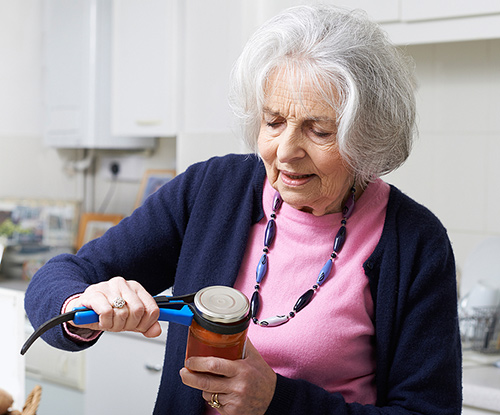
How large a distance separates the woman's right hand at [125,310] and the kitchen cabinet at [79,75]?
204 cm

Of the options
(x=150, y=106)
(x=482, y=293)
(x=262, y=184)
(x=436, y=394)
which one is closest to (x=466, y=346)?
Answer: (x=482, y=293)

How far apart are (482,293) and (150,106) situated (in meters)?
1.49

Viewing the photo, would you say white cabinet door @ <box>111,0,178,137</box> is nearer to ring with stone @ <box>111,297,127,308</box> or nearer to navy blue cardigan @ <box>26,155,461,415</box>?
navy blue cardigan @ <box>26,155,461,415</box>

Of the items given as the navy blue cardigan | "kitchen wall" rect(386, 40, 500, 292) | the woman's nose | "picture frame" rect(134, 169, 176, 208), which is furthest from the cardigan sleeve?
"picture frame" rect(134, 169, 176, 208)

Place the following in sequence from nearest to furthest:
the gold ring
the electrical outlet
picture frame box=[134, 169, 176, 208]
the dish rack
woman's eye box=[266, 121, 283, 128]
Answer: the gold ring
woman's eye box=[266, 121, 283, 128]
the dish rack
picture frame box=[134, 169, 176, 208]
the electrical outlet

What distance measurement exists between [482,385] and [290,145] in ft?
3.17

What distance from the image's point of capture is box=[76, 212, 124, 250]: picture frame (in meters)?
2.89

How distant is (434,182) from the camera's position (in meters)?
2.30

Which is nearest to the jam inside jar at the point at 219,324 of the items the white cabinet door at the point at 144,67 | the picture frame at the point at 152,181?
the white cabinet door at the point at 144,67

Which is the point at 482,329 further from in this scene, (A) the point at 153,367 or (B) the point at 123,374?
(B) the point at 123,374

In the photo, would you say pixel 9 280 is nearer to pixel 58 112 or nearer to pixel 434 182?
pixel 58 112

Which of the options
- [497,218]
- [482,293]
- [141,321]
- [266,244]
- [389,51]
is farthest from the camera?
[497,218]

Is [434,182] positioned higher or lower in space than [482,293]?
higher

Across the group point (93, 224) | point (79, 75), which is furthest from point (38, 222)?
point (79, 75)
